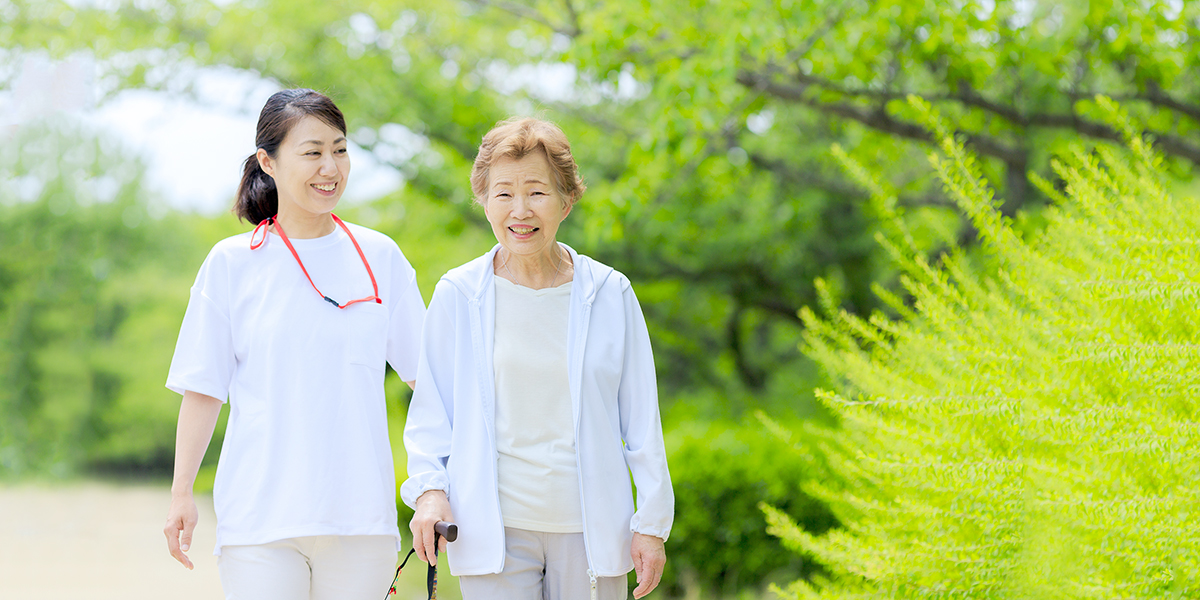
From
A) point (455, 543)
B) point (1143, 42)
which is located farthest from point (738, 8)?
point (455, 543)

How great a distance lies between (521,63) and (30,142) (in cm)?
1591

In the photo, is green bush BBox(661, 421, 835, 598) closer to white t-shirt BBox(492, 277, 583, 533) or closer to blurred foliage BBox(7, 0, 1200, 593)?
blurred foliage BBox(7, 0, 1200, 593)

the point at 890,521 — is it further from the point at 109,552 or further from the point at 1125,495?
the point at 109,552

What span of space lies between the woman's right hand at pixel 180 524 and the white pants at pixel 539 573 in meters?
0.68

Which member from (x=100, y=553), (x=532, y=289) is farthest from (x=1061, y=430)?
(x=100, y=553)

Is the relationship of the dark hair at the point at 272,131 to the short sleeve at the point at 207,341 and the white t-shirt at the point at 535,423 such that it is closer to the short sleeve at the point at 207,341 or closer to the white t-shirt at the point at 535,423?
the short sleeve at the point at 207,341

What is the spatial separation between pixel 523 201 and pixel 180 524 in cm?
109

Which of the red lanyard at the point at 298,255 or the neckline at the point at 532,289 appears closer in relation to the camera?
the neckline at the point at 532,289

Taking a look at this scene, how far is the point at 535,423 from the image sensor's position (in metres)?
2.14

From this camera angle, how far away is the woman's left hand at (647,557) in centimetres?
214

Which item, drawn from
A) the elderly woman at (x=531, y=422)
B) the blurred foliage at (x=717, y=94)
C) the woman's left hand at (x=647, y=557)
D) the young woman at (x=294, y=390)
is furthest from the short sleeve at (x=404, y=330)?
the blurred foliage at (x=717, y=94)

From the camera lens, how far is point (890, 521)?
3.25 meters

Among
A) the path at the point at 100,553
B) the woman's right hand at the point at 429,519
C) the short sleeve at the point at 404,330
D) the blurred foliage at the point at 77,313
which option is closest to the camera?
the woman's right hand at the point at 429,519

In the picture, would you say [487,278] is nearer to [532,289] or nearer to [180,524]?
[532,289]
